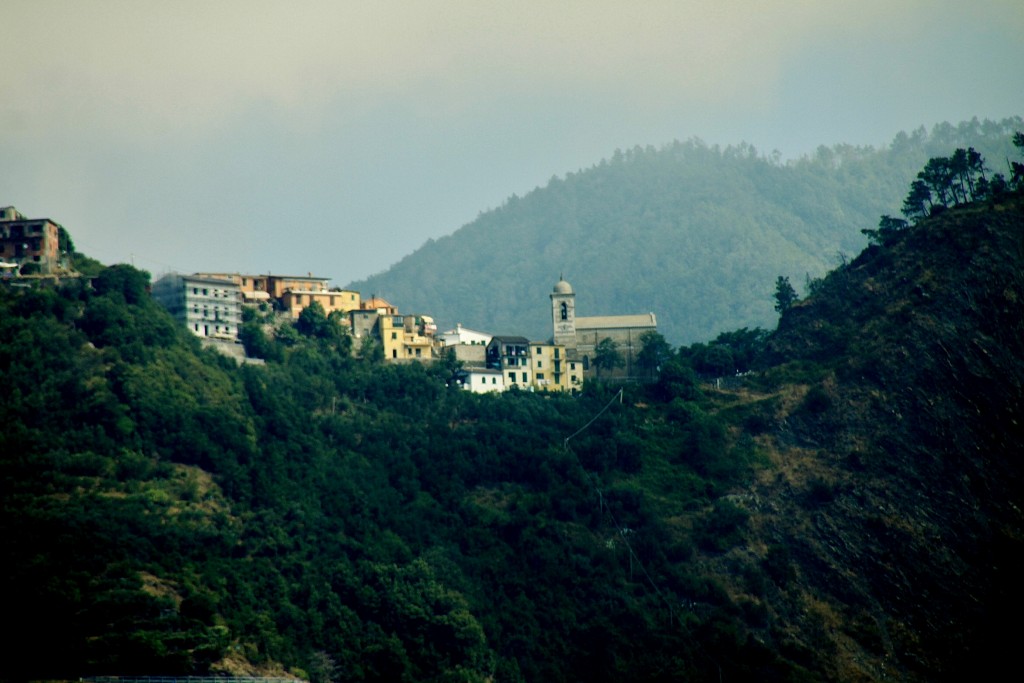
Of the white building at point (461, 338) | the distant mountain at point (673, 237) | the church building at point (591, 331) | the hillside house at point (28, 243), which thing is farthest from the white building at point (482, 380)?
the distant mountain at point (673, 237)

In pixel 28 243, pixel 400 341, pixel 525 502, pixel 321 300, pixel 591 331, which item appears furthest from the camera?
pixel 591 331

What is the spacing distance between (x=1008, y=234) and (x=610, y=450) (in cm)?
2337

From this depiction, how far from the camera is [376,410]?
68.0 m

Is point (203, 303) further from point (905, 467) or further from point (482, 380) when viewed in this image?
point (905, 467)

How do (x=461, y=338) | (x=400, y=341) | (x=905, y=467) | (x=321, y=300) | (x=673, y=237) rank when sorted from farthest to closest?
(x=673, y=237), (x=461, y=338), (x=321, y=300), (x=400, y=341), (x=905, y=467)

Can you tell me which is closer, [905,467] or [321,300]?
[905,467]

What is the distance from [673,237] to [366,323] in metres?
86.1

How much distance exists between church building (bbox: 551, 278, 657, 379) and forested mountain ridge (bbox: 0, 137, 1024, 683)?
21.9 feet

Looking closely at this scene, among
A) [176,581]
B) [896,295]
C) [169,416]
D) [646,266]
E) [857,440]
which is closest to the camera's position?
[176,581]

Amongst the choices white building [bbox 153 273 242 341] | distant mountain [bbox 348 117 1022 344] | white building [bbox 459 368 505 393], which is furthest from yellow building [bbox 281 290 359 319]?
distant mountain [bbox 348 117 1022 344]

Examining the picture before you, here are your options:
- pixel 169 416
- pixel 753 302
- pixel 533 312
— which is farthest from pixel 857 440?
pixel 533 312

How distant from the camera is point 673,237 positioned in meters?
156

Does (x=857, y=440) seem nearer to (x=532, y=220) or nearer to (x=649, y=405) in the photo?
(x=649, y=405)

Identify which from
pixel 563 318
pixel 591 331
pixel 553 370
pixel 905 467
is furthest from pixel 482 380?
pixel 905 467
